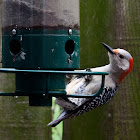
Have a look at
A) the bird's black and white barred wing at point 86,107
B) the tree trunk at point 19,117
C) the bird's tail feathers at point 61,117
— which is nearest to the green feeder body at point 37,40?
the tree trunk at point 19,117

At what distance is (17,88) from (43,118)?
560 millimetres

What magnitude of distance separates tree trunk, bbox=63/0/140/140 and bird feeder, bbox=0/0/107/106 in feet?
2.01

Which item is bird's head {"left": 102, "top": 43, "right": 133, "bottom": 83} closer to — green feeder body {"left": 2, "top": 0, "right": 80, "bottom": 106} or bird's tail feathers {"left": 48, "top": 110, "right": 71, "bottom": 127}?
green feeder body {"left": 2, "top": 0, "right": 80, "bottom": 106}

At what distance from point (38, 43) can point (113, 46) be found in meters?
0.95

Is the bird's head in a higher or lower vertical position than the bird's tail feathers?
higher

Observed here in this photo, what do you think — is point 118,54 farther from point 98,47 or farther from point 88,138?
point 88,138

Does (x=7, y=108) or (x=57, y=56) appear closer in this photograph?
(x=57, y=56)

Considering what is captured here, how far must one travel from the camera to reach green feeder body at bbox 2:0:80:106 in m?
3.34

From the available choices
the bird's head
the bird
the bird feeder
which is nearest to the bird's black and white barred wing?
the bird

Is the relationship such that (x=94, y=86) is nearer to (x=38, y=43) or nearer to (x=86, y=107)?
(x=86, y=107)

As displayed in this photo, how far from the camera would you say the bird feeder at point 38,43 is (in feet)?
11.0

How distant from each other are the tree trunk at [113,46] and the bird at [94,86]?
123 mm

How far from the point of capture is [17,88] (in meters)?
3.42

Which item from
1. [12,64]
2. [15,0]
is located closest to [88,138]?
[12,64]
